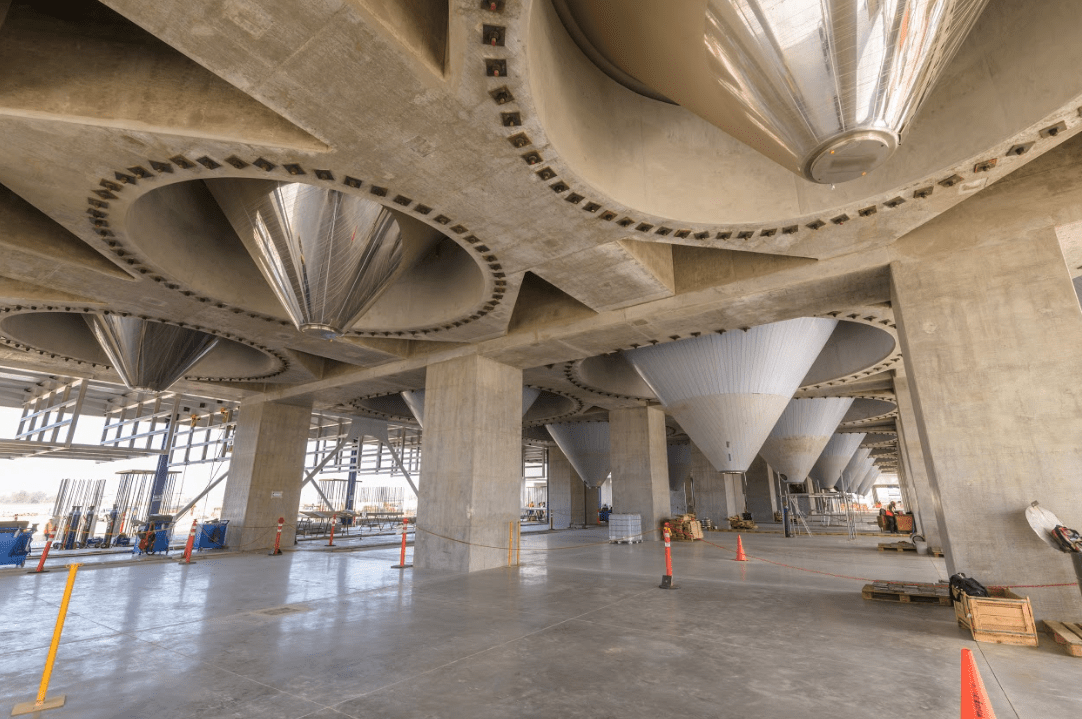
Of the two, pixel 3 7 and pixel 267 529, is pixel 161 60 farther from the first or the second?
pixel 267 529

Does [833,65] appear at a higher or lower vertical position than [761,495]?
higher

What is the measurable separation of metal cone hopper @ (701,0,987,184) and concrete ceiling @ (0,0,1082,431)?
2244 mm

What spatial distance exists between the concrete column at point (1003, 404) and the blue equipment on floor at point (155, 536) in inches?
895

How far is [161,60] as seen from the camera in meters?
6.55

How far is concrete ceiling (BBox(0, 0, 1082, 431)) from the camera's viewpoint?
228 inches

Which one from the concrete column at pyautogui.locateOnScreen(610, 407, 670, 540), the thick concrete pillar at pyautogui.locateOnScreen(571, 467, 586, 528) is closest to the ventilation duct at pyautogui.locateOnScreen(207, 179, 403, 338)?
the concrete column at pyautogui.locateOnScreen(610, 407, 670, 540)

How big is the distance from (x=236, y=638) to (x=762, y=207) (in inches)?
415

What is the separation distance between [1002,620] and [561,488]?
35607 millimetres

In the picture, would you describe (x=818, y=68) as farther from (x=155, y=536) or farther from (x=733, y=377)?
(x=155, y=536)

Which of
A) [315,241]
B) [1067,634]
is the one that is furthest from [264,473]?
[1067,634]

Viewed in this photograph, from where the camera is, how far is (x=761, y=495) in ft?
128

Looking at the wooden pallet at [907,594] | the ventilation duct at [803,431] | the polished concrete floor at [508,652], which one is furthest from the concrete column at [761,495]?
the wooden pallet at [907,594]

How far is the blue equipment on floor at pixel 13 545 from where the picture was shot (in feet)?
46.4

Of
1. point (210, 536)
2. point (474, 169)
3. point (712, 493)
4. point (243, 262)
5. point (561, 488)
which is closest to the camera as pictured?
point (474, 169)
